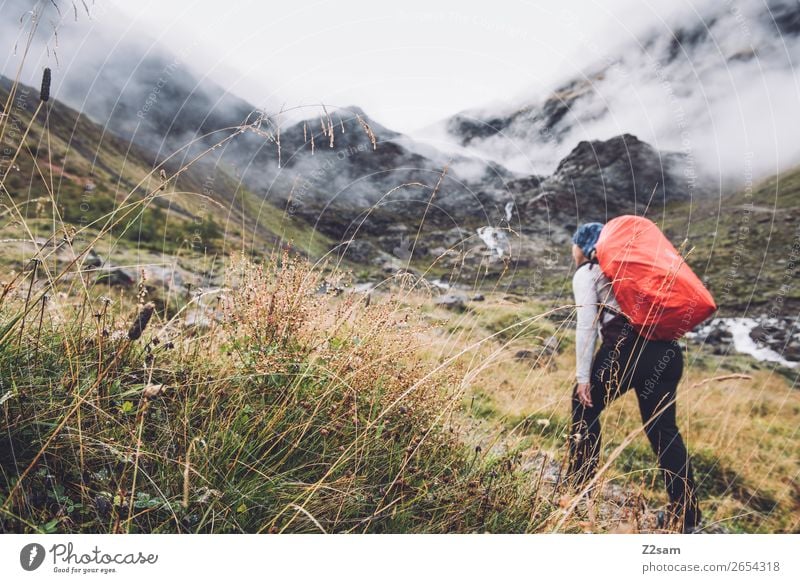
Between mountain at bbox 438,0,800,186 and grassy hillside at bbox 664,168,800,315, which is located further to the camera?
grassy hillside at bbox 664,168,800,315

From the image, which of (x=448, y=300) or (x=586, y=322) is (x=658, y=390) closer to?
(x=586, y=322)

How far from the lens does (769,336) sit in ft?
41.6

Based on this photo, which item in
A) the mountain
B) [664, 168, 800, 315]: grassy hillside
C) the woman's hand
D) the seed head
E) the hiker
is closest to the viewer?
the seed head

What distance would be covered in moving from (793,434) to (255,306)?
755cm

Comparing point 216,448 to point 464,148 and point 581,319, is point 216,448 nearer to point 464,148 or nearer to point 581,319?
point 581,319

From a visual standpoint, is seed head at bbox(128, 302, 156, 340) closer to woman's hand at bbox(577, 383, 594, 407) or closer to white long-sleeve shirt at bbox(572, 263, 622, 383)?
white long-sleeve shirt at bbox(572, 263, 622, 383)

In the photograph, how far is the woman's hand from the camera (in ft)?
10.2

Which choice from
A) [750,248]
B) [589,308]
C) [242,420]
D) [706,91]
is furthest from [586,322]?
[750,248]

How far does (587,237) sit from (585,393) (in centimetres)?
121

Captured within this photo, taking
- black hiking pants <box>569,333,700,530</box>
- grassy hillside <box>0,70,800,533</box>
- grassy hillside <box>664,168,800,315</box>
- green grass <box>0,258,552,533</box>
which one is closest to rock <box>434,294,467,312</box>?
grassy hillside <box>0,70,800,533</box>

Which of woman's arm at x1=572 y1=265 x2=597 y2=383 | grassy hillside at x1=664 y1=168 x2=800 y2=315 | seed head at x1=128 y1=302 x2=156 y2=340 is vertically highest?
seed head at x1=128 y1=302 x2=156 y2=340

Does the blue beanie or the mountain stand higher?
the mountain

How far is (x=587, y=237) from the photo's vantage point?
3.37 m
